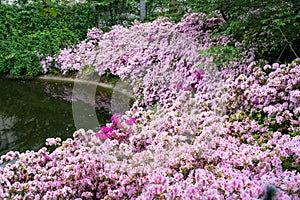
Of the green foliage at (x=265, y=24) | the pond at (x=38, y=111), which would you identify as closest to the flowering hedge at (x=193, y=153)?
the green foliage at (x=265, y=24)

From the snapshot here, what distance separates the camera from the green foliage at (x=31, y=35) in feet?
31.9

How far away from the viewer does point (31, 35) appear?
393 inches

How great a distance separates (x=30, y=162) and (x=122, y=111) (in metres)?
3.21

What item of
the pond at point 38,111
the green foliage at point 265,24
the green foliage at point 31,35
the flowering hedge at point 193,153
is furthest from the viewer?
the green foliage at point 31,35

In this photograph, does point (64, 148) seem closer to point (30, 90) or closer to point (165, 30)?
point (165, 30)

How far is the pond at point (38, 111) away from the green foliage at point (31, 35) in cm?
97

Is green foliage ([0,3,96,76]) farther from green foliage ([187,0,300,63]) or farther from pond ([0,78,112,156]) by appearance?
green foliage ([187,0,300,63])

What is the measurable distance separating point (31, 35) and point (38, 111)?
4.50 metres

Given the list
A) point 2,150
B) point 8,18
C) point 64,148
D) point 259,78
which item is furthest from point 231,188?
point 8,18

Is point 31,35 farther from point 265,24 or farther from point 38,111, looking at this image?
point 265,24

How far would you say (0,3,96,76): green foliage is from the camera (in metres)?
9.71

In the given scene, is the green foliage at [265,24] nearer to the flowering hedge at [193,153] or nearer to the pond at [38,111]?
the flowering hedge at [193,153]

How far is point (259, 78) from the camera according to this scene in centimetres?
368

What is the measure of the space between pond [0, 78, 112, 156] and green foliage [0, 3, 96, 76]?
97 cm
